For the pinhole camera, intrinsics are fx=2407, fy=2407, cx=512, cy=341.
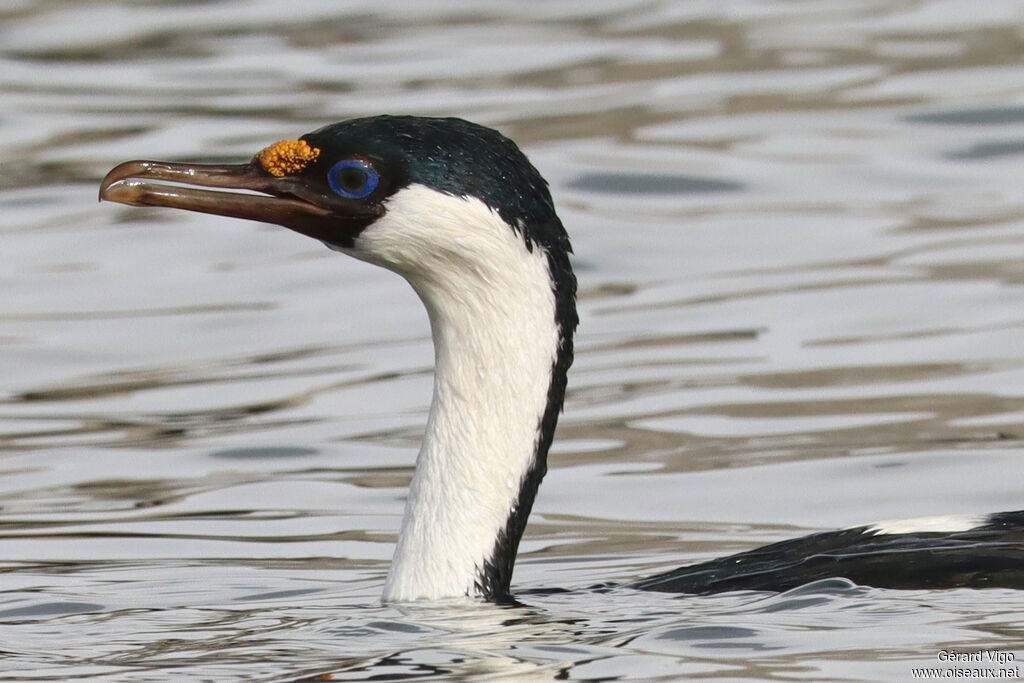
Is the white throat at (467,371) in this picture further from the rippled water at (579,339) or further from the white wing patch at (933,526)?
the white wing patch at (933,526)

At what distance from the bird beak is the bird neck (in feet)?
0.35

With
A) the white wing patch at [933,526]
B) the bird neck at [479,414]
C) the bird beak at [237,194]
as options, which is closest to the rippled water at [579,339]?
the bird neck at [479,414]

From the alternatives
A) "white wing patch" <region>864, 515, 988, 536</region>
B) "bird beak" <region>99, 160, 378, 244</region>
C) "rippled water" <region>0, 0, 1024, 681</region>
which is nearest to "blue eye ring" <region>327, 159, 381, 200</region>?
"bird beak" <region>99, 160, 378, 244</region>

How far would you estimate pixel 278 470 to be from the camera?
913 cm

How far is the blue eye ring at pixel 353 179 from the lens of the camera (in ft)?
20.4

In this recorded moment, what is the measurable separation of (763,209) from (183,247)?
10.6 ft

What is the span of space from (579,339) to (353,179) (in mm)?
4946

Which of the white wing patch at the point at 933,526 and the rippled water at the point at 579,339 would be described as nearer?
the rippled water at the point at 579,339

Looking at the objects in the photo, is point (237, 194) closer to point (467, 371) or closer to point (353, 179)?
point (353, 179)

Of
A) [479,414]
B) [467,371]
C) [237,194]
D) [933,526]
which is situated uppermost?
[237,194]

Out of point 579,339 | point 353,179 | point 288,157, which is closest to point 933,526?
point 353,179

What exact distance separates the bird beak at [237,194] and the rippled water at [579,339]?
1050mm

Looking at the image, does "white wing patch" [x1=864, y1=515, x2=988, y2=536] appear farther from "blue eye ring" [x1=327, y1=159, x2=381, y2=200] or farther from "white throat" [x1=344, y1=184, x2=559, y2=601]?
"blue eye ring" [x1=327, y1=159, x2=381, y2=200]

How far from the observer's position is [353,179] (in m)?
6.26
